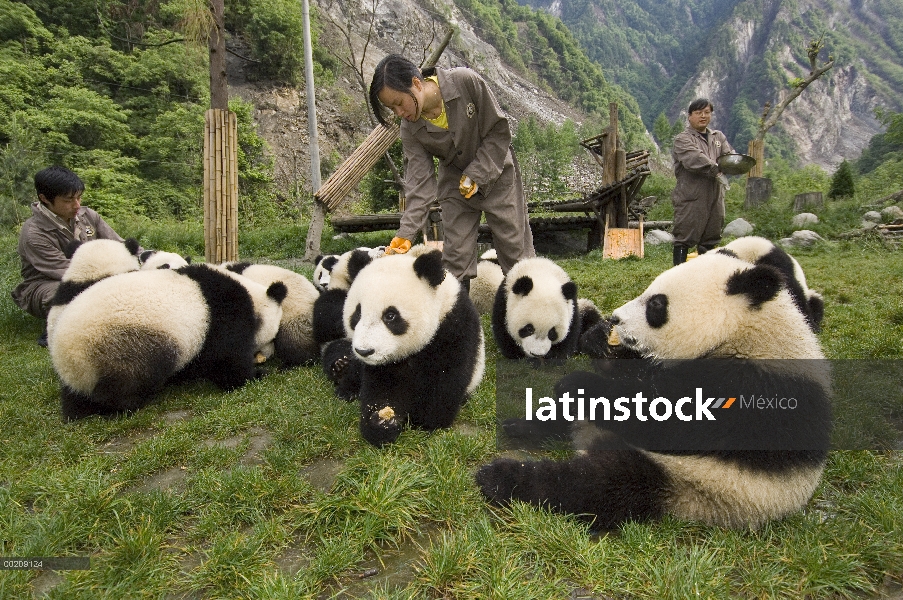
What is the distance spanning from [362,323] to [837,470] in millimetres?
2192

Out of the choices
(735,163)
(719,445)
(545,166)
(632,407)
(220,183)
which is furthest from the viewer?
(545,166)

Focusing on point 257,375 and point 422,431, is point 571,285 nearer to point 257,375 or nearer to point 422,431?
point 422,431

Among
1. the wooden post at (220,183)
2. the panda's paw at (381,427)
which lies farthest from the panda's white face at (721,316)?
the wooden post at (220,183)

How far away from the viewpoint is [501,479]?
190cm

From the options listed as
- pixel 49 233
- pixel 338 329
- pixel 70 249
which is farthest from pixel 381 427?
pixel 49 233

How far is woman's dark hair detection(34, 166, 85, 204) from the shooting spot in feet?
14.6

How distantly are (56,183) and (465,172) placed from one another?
384 centimetres

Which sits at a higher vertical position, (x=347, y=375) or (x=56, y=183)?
(x=56, y=183)

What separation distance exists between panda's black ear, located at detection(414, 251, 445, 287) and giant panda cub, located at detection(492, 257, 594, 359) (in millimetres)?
1284

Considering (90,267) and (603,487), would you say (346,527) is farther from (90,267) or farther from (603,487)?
(90,267)

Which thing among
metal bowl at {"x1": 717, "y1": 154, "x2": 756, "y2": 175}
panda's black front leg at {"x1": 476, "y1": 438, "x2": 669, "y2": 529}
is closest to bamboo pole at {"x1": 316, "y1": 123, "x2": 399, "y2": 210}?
metal bowl at {"x1": 717, "y1": 154, "x2": 756, "y2": 175}

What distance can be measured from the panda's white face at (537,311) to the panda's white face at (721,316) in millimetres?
1570

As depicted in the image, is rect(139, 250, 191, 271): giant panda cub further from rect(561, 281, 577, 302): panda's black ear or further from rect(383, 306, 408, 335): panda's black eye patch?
rect(561, 281, 577, 302): panda's black ear

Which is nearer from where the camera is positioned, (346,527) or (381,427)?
(346,527)
